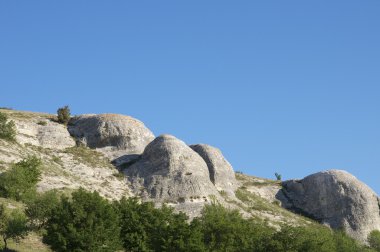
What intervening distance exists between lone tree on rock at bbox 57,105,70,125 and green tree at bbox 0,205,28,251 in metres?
37.2

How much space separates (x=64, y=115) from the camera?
293 feet

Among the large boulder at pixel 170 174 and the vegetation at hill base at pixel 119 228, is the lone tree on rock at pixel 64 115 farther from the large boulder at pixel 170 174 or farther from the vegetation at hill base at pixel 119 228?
the vegetation at hill base at pixel 119 228

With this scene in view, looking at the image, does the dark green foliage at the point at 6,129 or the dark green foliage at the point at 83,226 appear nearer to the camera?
the dark green foliage at the point at 83,226

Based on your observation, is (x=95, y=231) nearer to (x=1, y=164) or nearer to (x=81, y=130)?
(x=1, y=164)

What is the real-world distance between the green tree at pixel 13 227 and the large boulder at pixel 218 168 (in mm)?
35541

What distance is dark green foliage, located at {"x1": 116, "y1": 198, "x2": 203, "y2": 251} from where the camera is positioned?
49.9m

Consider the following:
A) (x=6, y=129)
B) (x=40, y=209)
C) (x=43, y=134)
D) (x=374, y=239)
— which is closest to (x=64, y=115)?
(x=43, y=134)

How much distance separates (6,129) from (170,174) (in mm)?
21724

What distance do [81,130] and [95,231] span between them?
40.3 metres

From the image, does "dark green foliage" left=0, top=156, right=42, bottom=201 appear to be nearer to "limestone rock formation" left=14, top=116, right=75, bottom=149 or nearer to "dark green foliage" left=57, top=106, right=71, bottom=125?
"limestone rock formation" left=14, top=116, right=75, bottom=149

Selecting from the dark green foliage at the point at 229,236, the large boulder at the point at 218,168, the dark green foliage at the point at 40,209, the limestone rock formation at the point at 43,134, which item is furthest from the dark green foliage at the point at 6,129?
the dark green foliage at the point at 229,236

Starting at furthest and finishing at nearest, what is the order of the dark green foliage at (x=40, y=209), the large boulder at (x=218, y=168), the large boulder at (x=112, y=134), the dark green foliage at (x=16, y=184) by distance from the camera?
the large boulder at (x=112, y=134)
the large boulder at (x=218, y=168)
the dark green foliage at (x=16, y=184)
the dark green foliage at (x=40, y=209)

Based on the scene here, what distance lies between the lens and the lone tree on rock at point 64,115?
292 ft

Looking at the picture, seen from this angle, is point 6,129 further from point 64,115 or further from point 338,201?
point 338,201
